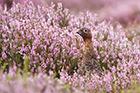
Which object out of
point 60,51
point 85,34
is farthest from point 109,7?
point 60,51

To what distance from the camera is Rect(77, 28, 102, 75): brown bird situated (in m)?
5.64

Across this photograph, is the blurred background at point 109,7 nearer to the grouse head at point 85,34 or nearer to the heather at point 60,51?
the heather at point 60,51

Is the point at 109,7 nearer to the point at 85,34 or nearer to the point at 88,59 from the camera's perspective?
the point at 85,34

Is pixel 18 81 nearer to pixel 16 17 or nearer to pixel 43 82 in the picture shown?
pixel 43 82

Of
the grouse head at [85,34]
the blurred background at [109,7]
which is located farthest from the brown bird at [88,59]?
the blurred background at [109,7]

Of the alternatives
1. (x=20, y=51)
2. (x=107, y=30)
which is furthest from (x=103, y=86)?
(x=107, y=30)

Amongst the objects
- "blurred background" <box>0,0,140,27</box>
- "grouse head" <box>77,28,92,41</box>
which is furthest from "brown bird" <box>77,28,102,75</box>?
"blurred background" <box>0,0,140,27</box>

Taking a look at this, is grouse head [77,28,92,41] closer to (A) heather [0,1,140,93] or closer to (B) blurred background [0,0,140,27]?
(A) heather [0,1,140,93]

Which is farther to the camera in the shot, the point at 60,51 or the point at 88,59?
the point at 60,51

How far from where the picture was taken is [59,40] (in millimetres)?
5875

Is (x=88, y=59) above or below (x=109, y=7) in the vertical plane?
below

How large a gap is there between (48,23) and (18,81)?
124 inches

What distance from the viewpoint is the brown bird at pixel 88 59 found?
18.5ft

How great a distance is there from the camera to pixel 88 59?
18.8 ft
